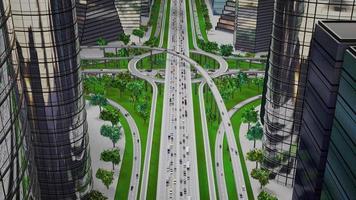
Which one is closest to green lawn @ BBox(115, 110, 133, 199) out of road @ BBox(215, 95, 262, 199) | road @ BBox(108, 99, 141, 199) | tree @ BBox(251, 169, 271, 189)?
road @ BBox(108, 99, 141, 199)

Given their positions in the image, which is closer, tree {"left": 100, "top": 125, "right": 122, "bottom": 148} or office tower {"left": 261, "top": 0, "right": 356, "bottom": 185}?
office tower {"left": 261, "top": 0, "right": 356, "bottom": 185}

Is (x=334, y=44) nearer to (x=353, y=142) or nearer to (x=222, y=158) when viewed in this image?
(x=353, y=142)

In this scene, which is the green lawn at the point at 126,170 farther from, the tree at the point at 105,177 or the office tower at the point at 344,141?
the office tower at the point at 344,141

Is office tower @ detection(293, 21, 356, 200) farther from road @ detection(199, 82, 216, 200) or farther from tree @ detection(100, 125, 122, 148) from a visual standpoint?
tree @ detection(100, 125, 122, 148)

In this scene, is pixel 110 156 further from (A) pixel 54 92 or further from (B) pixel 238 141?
(B) pixel 238 141

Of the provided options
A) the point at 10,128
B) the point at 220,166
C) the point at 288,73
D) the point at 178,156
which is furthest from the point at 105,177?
the point at 10,128

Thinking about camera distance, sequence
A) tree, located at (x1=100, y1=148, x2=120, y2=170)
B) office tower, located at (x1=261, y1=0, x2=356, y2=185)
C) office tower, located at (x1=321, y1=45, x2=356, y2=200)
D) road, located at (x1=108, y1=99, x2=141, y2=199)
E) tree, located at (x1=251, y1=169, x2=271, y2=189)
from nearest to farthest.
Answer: office tower, located at (x1=321, y1=45, x2=356, y2=200) < office tower, located at (x1=261, y1=0, x2=356, y2=185) < tree, located at (x1=251, y1=169, x2=271, y2=189) < road, located at (x1=108, y1=99, x2=141, y2=199) < tree, located at (x1=100, y1=148, x2=120, y2=170)

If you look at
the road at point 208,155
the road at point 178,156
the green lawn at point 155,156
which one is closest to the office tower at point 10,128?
the green lawn at point 155,156
